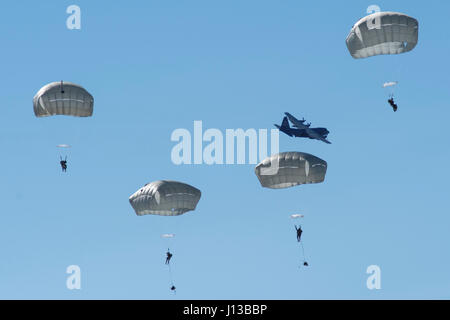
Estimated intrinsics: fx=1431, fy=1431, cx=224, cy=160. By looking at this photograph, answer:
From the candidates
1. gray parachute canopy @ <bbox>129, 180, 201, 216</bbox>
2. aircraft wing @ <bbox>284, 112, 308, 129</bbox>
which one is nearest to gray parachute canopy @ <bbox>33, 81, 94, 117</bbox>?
gray parachute canopy @ <bbox>129, 180, 201, 216</bbox>

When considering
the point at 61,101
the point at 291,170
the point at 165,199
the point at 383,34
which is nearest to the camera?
the point at 383,34

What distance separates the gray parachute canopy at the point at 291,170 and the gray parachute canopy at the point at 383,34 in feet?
29.4

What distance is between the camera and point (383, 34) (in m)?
109

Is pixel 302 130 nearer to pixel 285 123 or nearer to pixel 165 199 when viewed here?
pixel 285 123

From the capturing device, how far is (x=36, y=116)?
114 m

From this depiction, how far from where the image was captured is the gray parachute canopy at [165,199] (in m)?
110

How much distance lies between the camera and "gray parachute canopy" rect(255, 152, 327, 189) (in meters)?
110

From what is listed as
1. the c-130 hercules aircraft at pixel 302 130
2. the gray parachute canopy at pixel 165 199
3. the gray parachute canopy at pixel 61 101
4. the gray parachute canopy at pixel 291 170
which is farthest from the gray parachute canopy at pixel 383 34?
the gray parachute canopy at pixel 61 101

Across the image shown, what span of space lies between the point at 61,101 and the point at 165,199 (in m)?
11.6

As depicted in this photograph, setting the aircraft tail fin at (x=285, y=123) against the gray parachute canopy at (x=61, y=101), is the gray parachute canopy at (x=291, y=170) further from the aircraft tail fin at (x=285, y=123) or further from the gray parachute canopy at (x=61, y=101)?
the gray parachute canopy at (x=61, y=101)

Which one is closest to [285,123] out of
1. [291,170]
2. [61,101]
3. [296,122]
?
[296,122]
